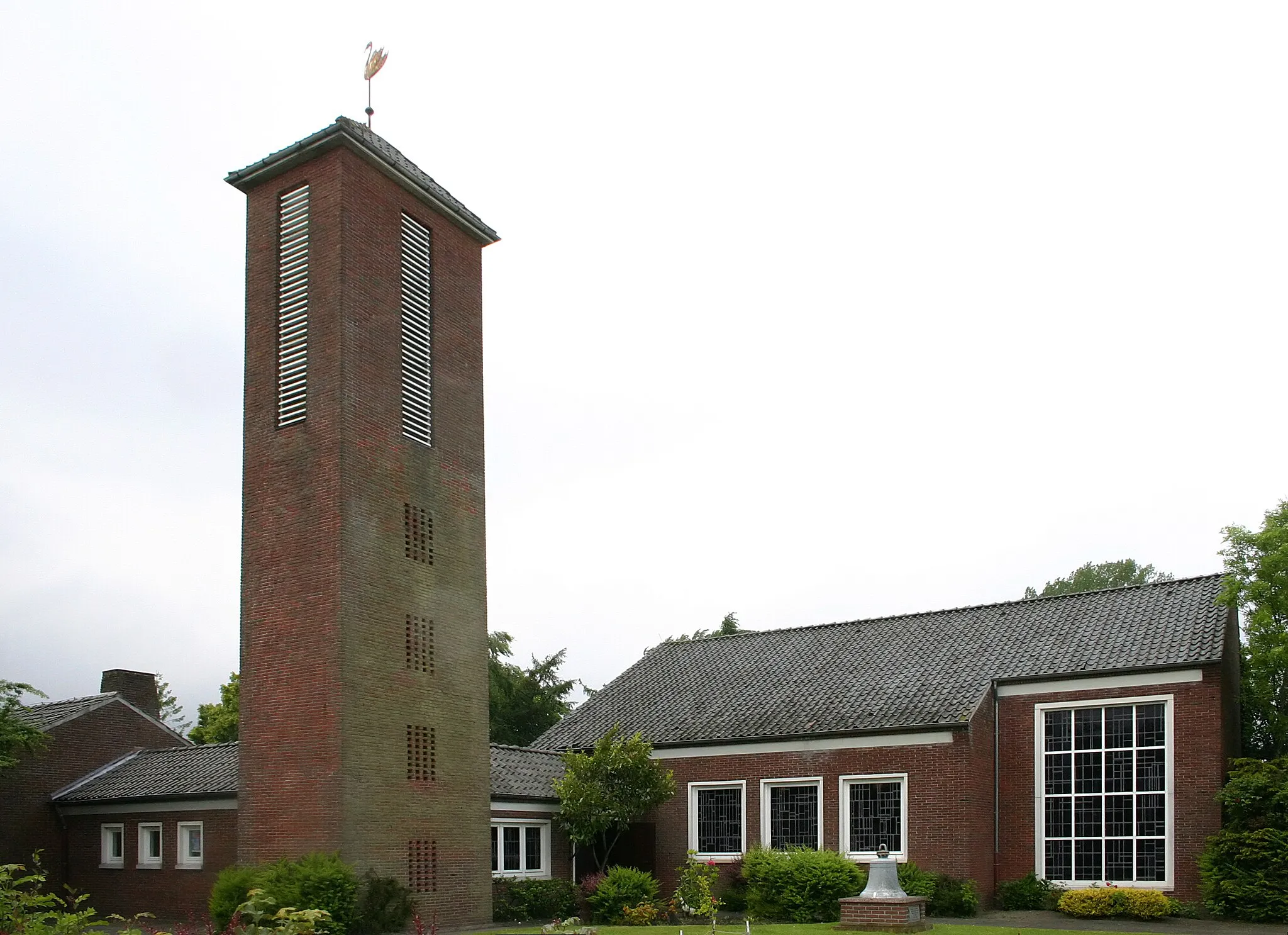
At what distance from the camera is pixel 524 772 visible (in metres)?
33.0

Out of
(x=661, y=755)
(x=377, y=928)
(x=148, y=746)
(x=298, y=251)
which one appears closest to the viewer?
(x=377, y=928)

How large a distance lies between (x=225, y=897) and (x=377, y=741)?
158 inches

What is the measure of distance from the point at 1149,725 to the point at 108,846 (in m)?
26.5

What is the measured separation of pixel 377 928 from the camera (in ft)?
77.0

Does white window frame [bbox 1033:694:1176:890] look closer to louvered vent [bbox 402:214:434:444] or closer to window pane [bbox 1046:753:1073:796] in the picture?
window pane [bbox 1046:753:1073:796]

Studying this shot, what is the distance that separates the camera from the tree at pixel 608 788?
3069cm

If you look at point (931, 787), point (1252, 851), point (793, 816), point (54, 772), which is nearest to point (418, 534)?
point (793, 816)

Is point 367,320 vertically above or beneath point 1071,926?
above

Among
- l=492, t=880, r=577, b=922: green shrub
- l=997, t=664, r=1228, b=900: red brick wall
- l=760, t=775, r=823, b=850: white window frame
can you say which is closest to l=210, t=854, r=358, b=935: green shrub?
l=492, t=880, r=577, b=922: green shrub

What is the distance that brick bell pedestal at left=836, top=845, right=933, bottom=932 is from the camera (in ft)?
75.0

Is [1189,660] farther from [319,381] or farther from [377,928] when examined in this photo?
[319,381]

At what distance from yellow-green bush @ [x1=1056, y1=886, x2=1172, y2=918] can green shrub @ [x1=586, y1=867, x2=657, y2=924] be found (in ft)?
31.3

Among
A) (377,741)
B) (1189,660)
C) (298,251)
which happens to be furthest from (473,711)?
(1189,660)

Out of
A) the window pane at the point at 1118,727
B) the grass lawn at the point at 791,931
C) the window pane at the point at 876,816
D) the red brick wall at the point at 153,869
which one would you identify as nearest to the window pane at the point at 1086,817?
the window pane at the point at 1118,727
